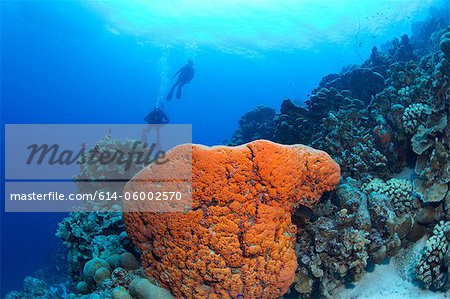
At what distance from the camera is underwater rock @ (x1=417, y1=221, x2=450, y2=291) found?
3.42 meters

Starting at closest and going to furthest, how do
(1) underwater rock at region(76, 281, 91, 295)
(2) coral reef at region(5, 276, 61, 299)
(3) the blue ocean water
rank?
(1) underwater rock at region(76, 281, 91, 295)
(2) coral reef at region(5, 276, 61, 299)
(3) the blue ocean water

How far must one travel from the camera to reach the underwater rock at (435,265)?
342 cm

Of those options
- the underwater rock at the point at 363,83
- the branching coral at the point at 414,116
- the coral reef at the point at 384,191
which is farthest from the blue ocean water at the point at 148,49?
the branching coral at the point at 414,116

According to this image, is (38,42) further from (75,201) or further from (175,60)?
(75,201)

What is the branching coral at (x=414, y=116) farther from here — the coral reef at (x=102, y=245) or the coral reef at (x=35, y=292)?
the coral reef at (x=35, y=292)

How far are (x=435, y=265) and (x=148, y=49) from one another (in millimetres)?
54666

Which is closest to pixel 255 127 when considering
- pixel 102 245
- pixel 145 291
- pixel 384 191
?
pixel 384 191

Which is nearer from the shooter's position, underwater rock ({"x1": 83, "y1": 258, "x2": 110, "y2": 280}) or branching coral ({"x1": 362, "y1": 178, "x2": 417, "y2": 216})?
underwater rock ({"x1": 83, "y1": 258, "x2": 110, "y2": 280})

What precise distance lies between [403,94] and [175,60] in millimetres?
55017

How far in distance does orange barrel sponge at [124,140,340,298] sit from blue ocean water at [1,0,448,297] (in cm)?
2205

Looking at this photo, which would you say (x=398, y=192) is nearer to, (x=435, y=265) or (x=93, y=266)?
(x=435, y=265)

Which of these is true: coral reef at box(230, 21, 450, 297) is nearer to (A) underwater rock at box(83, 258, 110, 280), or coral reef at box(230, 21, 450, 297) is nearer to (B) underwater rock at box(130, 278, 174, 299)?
(B) underwater rock at box(130, 278, 174, 299)

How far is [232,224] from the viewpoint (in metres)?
3.17

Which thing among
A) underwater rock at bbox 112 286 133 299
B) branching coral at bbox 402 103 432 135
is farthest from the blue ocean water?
branching coral at bbox 402 103 432 135
